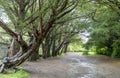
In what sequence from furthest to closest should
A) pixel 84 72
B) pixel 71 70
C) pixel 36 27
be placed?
1. pixel 71 70
2. pixel 84 72
3. pixel 36 27

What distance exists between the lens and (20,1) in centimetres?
1548

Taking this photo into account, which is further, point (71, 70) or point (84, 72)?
point (71, 70)

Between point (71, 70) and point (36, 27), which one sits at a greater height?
point (36, 27)

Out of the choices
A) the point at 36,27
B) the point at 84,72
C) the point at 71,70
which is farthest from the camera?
the point at 71,70

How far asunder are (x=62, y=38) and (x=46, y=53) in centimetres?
725

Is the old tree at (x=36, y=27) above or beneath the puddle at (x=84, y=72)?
above

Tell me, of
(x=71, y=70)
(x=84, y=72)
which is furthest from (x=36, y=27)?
(x=84, y=72)

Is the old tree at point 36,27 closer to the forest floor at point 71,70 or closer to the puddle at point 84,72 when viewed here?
the forest floor at point 71,70

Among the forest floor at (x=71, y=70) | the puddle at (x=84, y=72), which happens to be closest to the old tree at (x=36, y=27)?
the forest floor at (x=71, y=70)

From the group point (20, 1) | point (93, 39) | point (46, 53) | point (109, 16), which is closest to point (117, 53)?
point (93, 39)

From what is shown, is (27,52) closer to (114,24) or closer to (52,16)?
(52,16)

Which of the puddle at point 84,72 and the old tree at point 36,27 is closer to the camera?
the old tree at point 36,27

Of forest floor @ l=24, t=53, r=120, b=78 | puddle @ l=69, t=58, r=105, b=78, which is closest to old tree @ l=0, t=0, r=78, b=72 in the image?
forest floor @ l=24, t=53, r=120, b=78

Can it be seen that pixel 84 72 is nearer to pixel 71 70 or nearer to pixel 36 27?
pixel 71 70
